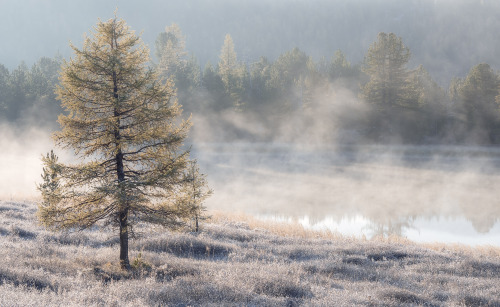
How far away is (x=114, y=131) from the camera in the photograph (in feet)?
32.5

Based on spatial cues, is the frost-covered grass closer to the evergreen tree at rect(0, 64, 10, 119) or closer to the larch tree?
the larch tree

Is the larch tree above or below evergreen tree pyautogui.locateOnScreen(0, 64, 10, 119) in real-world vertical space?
below

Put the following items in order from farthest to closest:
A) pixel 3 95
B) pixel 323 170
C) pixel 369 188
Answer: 1. pixel 3 95
2. pixel 323 170
3. pixel 369 188

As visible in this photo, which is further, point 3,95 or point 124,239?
point 3,95

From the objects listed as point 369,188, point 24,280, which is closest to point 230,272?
point 24,280

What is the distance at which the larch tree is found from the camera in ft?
30.7

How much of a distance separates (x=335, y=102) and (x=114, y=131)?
5940cm

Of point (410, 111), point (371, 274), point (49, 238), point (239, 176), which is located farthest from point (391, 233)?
point (410, 111)

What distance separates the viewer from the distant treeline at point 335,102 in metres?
58.2

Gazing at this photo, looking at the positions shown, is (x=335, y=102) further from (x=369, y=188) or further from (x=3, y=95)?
(x=3, y=95)

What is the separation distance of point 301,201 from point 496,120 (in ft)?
143

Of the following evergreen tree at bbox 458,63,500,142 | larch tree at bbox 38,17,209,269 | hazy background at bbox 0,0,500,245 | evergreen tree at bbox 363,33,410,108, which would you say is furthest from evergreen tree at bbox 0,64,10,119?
evergreen tree at bbox 458,63,500,142

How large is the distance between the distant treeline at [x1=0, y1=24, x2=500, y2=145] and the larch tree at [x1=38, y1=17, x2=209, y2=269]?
53796 mm

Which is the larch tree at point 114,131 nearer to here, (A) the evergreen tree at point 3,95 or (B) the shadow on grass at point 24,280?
(B) the shadow on grass at point 24,280
